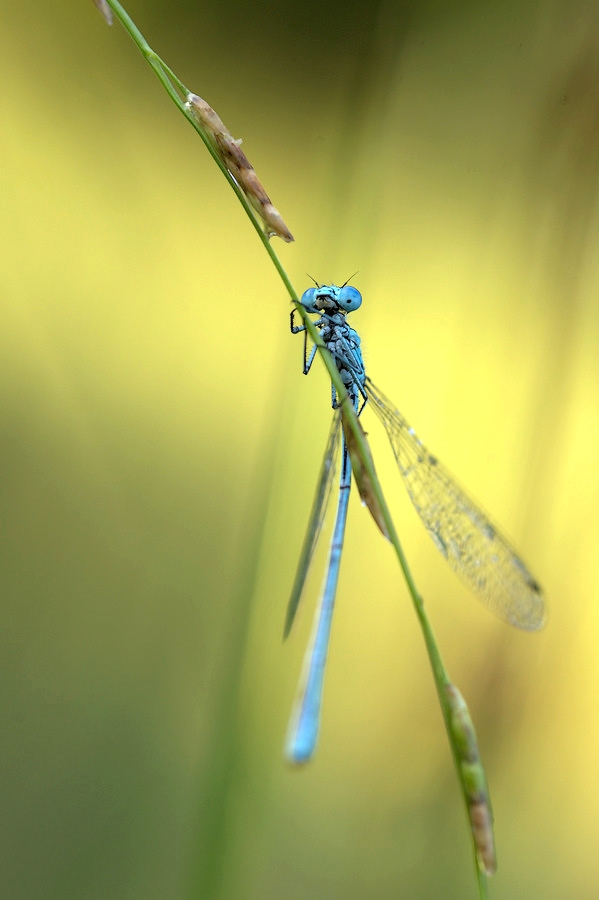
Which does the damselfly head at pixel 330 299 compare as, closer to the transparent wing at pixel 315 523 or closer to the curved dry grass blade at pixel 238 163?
the transparent wing at pixel 315 523

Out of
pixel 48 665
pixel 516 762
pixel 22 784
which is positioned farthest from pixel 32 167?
pixel 516 762

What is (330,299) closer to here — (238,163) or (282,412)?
(282,412)

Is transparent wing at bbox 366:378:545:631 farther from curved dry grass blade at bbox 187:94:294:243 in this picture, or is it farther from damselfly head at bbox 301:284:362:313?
curved dry grass blade at bbox 187:94:294:243

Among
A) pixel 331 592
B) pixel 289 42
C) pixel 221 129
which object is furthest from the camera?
pixel 289 42

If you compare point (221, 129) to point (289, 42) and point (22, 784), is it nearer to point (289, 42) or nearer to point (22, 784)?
point (289, 42)

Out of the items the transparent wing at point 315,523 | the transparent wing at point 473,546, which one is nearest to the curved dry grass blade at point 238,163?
the transparent wing at point 315,523

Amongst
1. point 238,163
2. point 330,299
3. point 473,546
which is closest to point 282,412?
point 330,299

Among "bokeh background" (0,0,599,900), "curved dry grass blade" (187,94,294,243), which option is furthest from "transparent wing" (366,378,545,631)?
"curved dry grass blade" (187,94,294,243)
